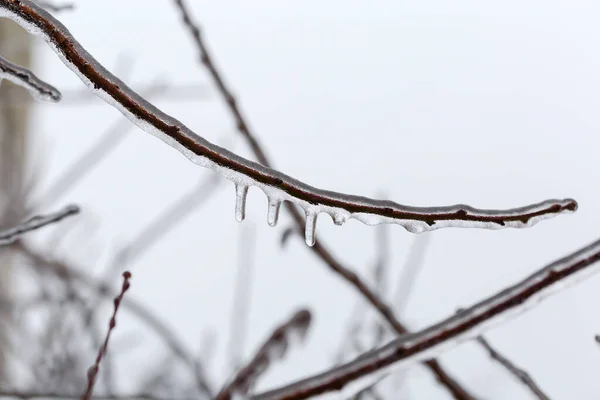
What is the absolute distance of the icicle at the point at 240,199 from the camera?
0.18m

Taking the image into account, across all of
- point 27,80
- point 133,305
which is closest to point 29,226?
point 27,80

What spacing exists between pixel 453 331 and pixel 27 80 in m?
0.18

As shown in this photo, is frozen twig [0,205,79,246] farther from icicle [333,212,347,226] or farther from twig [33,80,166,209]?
twig [33,80,166,209]

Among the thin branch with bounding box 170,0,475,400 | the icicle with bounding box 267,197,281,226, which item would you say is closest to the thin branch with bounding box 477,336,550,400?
the thin branch with bounding box 170,0,475,400

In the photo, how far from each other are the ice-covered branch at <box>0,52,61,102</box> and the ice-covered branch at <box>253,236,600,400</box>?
140mm

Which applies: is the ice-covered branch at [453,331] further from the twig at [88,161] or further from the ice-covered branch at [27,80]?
the twig at [88,161]

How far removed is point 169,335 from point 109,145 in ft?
0.99

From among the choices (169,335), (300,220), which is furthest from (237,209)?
(169,335)

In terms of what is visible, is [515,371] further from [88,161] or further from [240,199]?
[88,161]

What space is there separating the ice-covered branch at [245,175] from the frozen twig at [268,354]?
10 cm

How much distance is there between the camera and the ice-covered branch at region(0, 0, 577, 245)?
0.55ft

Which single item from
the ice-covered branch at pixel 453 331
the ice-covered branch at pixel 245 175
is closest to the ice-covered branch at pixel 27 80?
the ice-covered branch at pixel 245 175

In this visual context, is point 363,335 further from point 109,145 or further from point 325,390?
point 325,390

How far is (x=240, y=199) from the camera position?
0.19 meters
